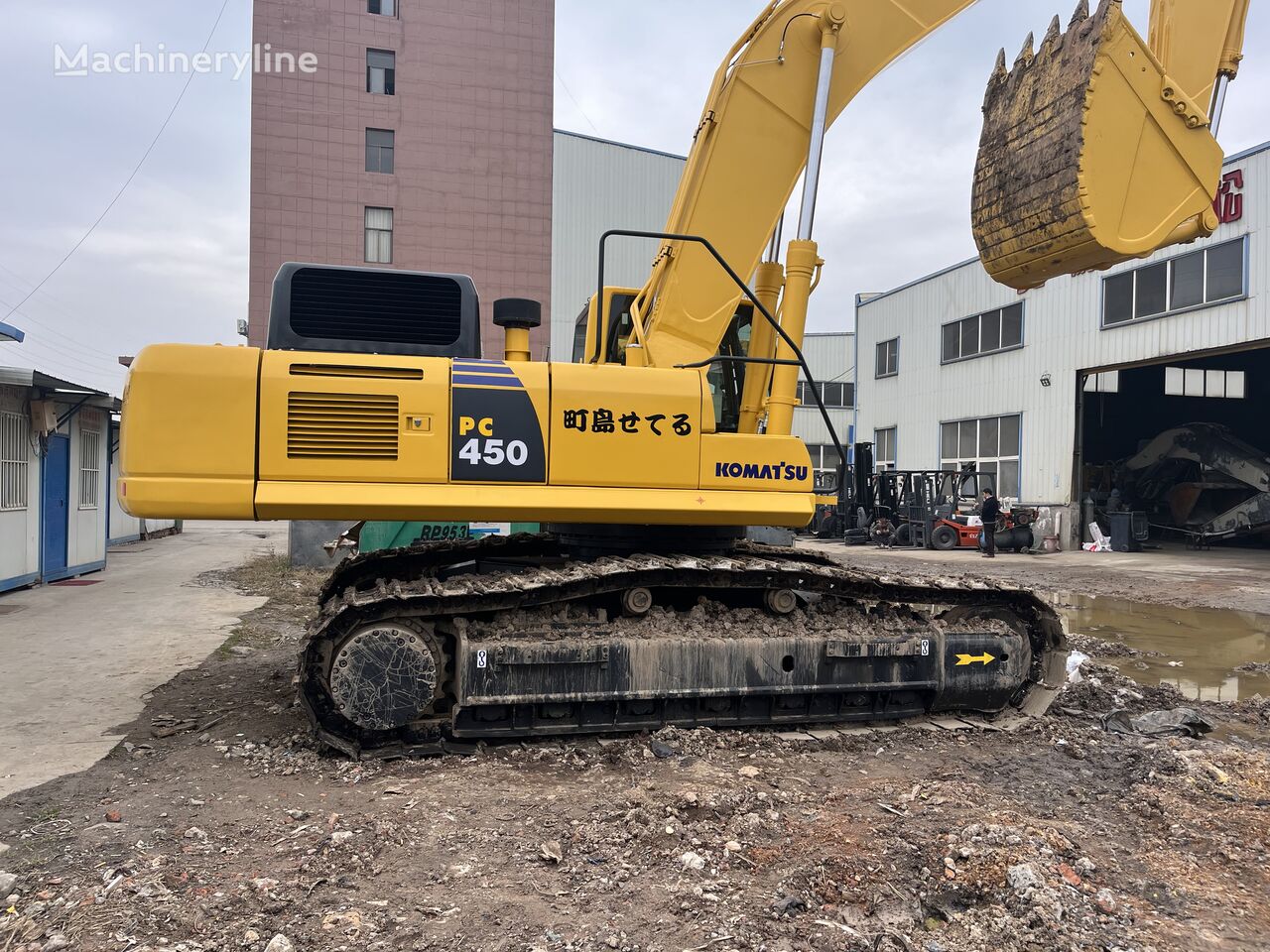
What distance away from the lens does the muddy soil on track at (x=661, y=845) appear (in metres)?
3.05

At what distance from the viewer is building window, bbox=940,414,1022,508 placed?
23.9 meters

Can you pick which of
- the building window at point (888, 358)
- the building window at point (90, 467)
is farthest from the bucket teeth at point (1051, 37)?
the building window at point (888, 358)

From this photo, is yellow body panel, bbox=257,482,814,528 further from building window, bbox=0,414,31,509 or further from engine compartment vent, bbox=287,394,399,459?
building window, bbox=0,414,31,509

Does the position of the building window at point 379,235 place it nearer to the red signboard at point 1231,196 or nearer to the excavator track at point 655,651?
the red signboard at point 1231,196

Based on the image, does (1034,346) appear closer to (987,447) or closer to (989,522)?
(987,447)

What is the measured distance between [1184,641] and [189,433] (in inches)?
381

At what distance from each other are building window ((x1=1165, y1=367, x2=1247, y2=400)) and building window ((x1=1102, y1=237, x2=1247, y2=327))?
821 centimetres

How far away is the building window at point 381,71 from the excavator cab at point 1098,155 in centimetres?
2378

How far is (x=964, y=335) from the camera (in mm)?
26094

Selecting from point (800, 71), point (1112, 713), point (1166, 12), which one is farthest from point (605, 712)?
point (1166, 12)

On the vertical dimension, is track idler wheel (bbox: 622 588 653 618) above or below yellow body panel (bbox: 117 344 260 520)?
below

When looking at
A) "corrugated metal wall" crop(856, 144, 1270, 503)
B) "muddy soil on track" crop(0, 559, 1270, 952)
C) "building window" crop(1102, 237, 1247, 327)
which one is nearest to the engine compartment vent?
"muddy soil on track" crop(0, 559, 1270, 952)

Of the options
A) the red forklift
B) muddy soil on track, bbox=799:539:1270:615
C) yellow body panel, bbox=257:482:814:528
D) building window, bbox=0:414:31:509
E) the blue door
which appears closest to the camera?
yellow body panel, bbox=257:482:814:528

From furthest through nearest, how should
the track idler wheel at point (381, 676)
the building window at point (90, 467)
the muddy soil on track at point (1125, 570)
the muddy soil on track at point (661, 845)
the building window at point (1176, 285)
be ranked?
the building window at point (1176, 285), the building window at point (90, 467), the muddy soil on track at point (1125, 570), the track idler wheel at point (381, 676), the muddy soil on track at point (661, 845)
